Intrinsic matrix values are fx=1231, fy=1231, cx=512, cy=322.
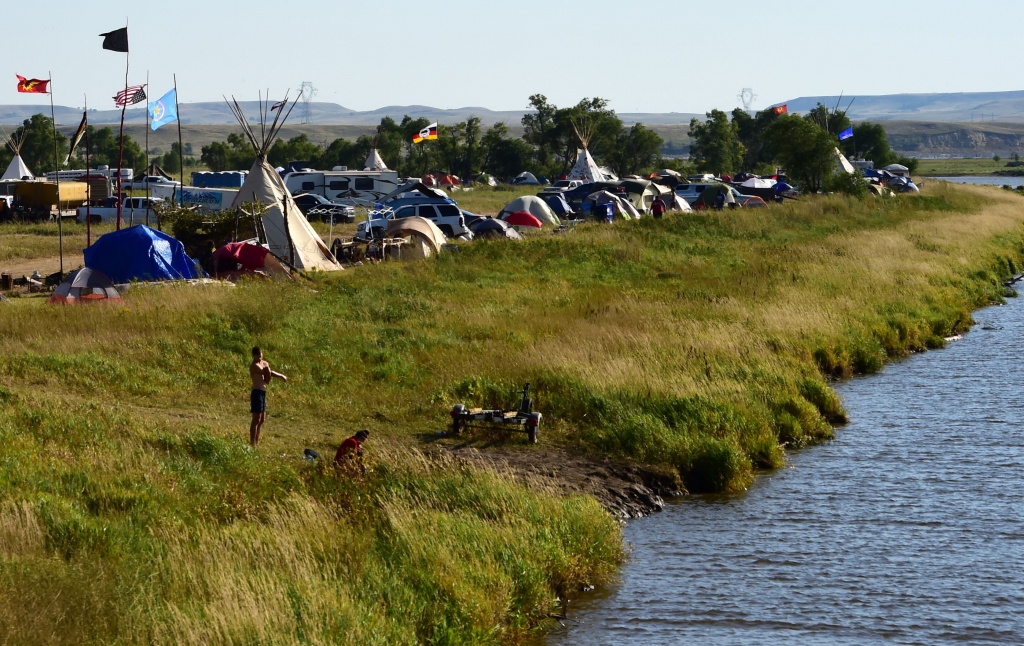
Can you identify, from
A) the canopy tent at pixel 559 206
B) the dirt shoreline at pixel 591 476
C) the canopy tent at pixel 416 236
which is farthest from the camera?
the canopy tent at pixel 559 206

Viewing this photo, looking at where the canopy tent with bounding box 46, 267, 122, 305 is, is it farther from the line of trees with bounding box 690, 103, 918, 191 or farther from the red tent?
the line of trees with bounding box 690, 103, 918, 191

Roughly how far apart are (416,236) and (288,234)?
4.97m

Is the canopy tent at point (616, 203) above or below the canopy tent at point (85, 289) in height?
above

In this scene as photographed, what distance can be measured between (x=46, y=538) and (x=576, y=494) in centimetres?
605

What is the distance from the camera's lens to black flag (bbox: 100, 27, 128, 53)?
29953 millimetres

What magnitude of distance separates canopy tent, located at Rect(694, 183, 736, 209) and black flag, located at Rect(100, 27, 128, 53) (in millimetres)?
31783

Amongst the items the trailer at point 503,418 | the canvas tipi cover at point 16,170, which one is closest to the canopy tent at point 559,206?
the canvas tipi cover at point 16,170

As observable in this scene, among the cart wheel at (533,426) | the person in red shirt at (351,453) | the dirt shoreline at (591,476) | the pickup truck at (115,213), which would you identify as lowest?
the dirt shoreline at (591,476)

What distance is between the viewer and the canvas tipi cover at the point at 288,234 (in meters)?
31.2

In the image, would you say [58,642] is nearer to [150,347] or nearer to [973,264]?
[150,347]

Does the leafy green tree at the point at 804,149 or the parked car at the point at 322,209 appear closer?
the parked car at the point at 322,209

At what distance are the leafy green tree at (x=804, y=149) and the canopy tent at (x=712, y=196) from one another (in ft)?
17.7

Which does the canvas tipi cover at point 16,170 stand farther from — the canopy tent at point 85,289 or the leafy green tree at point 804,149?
the canopy tent at point 85,289

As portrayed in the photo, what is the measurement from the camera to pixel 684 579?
42.0 ft
